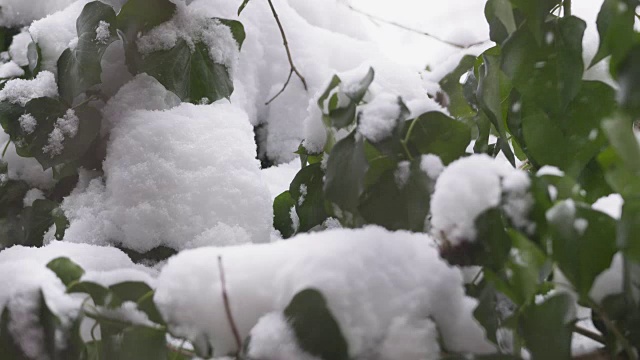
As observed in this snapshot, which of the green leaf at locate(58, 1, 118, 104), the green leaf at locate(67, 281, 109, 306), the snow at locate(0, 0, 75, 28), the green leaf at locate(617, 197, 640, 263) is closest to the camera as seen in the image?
the green leaf at locate(617, 197, 640, 263)

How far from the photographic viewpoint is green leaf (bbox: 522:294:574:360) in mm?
317

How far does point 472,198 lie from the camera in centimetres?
35

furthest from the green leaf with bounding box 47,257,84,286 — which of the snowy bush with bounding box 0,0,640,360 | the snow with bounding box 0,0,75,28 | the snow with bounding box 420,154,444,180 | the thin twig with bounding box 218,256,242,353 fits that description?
the snow with bounding box 0,0,75,28

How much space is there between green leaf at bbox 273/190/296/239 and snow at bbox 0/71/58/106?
1.06 feet

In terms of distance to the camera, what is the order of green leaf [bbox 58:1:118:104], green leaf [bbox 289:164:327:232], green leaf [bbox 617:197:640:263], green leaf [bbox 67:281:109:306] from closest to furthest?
green leaf [bbox 617:197:640:263]
green leaf [bbox 67:281:109:306]
green leaf [bbox 289:164:327:232]
green leaf [bbox 58:1:118:104]

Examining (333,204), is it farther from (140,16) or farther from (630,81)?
(140,16)

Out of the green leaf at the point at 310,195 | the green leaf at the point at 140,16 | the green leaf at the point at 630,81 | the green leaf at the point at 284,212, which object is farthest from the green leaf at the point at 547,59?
the green leaf at the point at 140,16

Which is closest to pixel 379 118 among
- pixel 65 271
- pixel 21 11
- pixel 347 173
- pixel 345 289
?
pixel 347 173

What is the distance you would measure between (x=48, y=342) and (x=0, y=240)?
0.48m

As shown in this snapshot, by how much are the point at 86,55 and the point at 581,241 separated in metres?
0.62

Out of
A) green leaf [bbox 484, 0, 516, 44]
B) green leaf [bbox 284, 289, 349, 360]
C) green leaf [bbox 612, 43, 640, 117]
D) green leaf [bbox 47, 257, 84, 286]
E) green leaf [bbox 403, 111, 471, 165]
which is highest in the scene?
green leaf [bbox 612, 43, 640, 117]

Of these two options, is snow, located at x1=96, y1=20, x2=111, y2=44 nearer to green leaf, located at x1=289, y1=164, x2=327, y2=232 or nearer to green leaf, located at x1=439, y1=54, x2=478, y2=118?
green leaf, located at x1=289, y1=164, x2=327, y2=232

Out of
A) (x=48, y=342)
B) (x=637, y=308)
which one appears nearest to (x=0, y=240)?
(x=48, y=342)

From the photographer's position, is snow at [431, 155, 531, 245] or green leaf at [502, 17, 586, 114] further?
green leaf at [502, 17, 586, 114]
